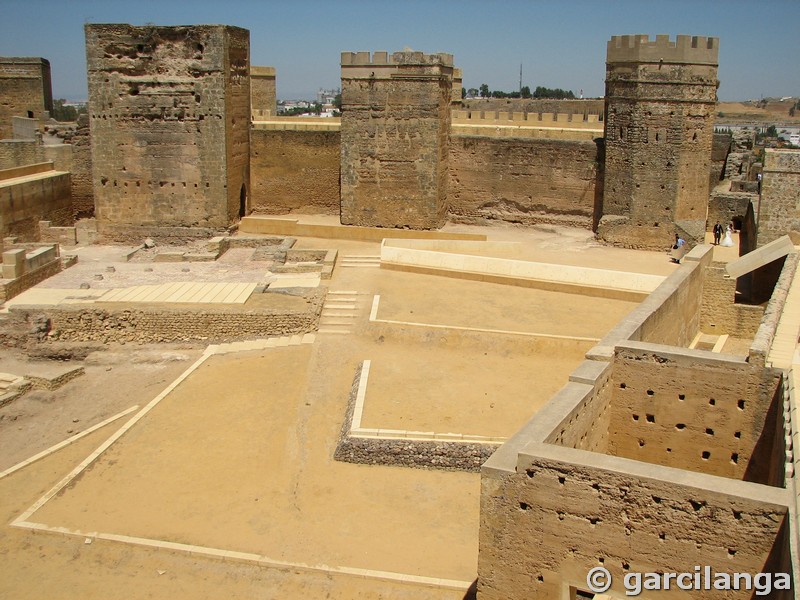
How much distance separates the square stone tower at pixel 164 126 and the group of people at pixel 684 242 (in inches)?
444

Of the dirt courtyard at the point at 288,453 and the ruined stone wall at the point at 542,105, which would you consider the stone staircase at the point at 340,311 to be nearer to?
the dirt courtyard at the point at 288,453

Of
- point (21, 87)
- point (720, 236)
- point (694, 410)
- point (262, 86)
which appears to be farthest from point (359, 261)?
point (21, 87)

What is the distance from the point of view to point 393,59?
818 inches

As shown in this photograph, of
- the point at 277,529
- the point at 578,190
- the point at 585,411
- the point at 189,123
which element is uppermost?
the point at 189,123

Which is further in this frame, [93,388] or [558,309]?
[558,309]

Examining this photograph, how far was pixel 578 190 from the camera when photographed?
21.4 meters

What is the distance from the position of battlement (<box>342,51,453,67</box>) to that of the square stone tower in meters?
3.17

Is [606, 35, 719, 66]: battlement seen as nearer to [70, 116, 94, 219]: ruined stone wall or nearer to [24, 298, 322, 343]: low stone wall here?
[24, 298, 322, 343]: low stone wall

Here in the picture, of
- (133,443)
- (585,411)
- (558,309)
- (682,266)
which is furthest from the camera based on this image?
(558,309)

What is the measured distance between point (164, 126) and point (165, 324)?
7.08 metres

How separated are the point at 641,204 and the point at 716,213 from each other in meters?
3.42

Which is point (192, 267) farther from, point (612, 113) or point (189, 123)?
point (612, 113)

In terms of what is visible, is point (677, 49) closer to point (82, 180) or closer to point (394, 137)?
point (394, 137)

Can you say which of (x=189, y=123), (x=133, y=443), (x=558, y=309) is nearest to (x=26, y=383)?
(x=133, y=443)
